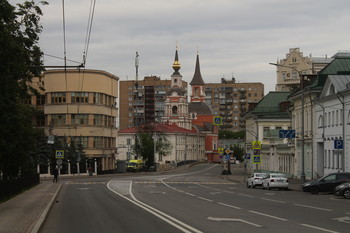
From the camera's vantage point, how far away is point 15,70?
2630 centimetres

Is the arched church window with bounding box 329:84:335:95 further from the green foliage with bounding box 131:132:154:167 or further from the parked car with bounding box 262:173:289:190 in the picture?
the green foliage with bounding box 131:132:154:167

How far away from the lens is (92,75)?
9431 centimetres

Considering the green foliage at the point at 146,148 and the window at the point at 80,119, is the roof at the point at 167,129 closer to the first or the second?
the green foliage at the point at 146,148

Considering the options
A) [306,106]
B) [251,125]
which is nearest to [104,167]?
[251,125]

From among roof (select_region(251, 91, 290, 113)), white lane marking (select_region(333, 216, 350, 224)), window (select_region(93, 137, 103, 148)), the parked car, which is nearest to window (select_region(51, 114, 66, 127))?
window (select_region(93, 137, 103, 148))

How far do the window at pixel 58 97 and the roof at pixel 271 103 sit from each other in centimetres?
2761

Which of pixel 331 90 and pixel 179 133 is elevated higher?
pixel 331 90

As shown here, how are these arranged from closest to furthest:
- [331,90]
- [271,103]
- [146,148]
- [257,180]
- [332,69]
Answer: [257,180] < [331,90] < [332,69] < [271,103] < [146,148]

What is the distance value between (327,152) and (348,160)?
21.6 feet

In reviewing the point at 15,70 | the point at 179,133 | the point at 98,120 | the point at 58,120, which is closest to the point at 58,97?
the point at 58,120

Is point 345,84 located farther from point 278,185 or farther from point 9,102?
point 9,102

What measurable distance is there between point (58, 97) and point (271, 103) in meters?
31.0

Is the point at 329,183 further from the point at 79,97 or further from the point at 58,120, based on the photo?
the point at 58,120

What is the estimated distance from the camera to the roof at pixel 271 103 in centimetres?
9188
